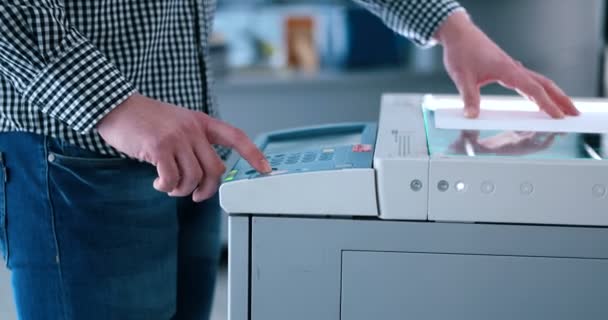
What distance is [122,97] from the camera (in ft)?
2.66

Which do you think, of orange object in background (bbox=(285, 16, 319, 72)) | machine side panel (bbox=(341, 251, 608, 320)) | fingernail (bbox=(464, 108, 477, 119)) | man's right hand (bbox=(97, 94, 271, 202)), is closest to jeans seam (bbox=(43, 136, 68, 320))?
man's right hand (bbox=(97, 94, 271, 202))

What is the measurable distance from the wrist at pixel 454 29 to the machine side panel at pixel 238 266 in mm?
455

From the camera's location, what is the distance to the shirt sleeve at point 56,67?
2.62ft

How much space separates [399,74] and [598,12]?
0.60 m

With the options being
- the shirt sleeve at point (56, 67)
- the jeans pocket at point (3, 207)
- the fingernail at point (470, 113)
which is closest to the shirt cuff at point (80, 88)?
the shirt sleeve at point (56, 67)

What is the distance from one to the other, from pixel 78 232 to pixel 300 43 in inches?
69.5

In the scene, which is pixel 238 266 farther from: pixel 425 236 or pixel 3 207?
pixel 3 207

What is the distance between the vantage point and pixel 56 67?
2.68ft

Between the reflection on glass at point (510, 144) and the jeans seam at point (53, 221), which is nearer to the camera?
the reflection on glass at point (510, 144)

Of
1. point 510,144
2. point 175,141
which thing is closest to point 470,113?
point 510,144

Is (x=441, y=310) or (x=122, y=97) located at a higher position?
(x=122, y=97)

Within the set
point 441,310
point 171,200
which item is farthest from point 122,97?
point 441,310

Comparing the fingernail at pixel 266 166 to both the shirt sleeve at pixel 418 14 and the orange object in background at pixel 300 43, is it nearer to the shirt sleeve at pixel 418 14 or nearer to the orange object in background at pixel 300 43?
the shirt sleeve at pixel 418 14

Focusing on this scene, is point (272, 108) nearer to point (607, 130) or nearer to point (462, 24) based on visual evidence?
point (462, 24)
